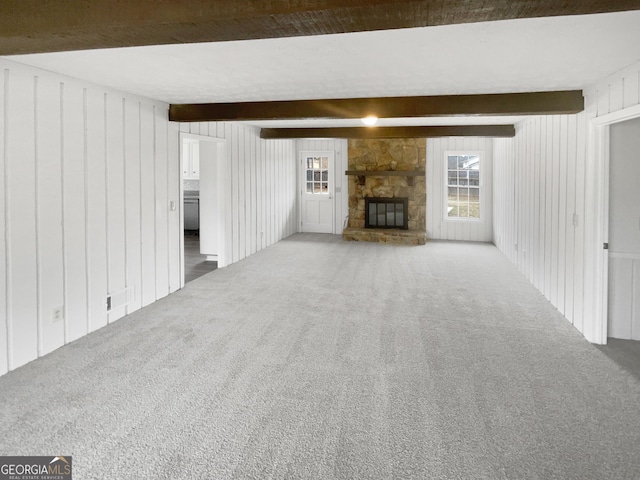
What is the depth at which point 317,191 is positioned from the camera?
411 inches

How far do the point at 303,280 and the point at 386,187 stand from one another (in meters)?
4.64

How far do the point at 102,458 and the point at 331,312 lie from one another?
8.42 feet

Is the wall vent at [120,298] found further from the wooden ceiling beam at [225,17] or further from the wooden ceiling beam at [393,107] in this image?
the wooden ceiling beam at [225,17]

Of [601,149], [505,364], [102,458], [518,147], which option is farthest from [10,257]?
[518,147]

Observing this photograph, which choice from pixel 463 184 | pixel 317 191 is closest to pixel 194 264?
pixel 317 191

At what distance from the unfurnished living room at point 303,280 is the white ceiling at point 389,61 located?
0.03m

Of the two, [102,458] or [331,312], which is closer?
[102,458]

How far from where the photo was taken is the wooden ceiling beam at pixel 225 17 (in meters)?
1.43

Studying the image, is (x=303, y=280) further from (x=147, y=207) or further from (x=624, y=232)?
(x=624, y=232)

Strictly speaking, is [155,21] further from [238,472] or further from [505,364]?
[505,364]

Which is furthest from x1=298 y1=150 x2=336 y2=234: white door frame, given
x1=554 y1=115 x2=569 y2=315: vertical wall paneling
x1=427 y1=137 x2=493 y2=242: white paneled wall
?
x1=554 y1=115 x2=569 y2=315: vertical wall paneling

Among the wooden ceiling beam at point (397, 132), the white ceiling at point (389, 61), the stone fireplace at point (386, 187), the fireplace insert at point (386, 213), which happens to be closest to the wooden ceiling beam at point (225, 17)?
the white ceiling at point (389, 61)

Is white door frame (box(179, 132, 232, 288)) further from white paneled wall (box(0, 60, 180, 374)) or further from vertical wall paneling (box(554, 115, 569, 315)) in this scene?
vertical wall paneling (box(554, 115, 569, 315))

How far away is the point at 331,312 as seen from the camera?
426cm
